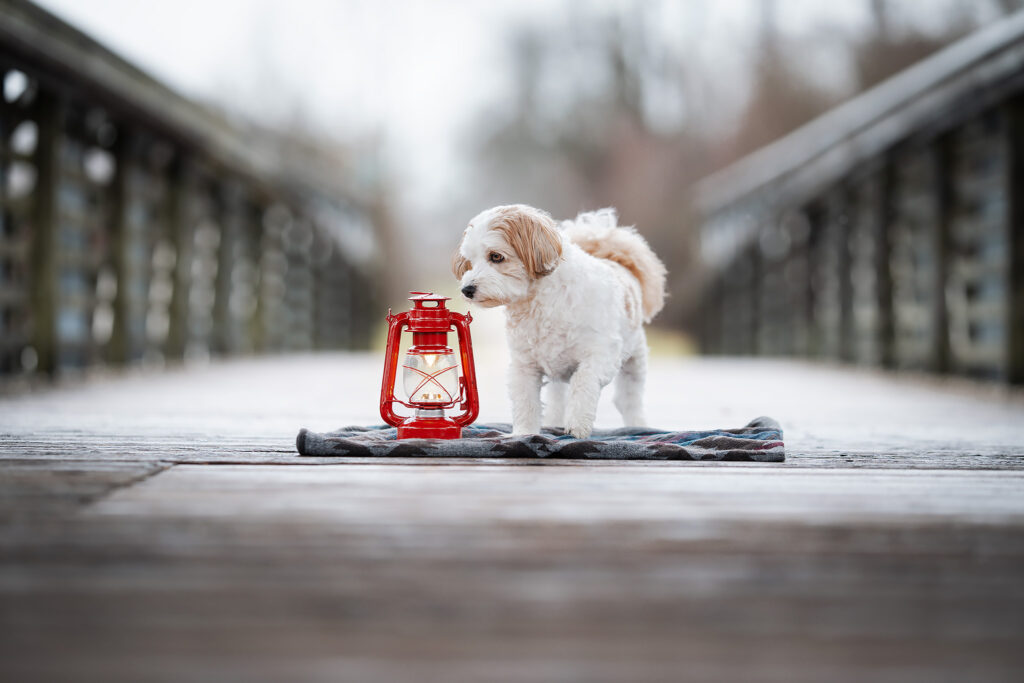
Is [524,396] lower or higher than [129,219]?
lower

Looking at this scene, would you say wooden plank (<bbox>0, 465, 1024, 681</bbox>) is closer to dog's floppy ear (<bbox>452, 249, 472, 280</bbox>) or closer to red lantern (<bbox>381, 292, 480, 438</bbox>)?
red lantern (<bbox>381, 292, 480, 438</bbox>)

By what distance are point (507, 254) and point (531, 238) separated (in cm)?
7

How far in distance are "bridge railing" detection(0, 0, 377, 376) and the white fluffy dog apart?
2963mm

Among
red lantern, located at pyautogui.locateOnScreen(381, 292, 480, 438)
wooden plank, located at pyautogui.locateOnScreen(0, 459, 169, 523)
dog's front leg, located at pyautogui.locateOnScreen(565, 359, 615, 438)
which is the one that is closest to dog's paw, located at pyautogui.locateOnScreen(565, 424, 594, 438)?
dog's front leg, located at pyautogui.locateOnScreen(565, 359, 615, 438)

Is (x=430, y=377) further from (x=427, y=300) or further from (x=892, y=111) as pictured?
(x=892, y=111)

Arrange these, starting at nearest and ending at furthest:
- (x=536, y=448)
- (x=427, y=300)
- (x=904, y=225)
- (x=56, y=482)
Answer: (x=56, y=482) → (x=536, y=448) → (x=427, y=300) → (x=904, y=225)

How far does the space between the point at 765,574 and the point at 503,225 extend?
1.33m

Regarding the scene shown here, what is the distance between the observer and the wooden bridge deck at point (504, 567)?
36.6 inches

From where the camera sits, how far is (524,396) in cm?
255

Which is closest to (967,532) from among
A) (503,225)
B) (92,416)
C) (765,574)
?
(765,574)

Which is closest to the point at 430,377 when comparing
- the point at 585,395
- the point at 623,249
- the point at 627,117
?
the point at 585,395

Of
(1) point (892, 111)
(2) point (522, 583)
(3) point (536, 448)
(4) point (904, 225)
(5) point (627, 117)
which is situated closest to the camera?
(2) point (522, 583)

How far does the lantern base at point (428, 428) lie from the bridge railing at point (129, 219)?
2.96m

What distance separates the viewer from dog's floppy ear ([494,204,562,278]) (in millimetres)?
2332
